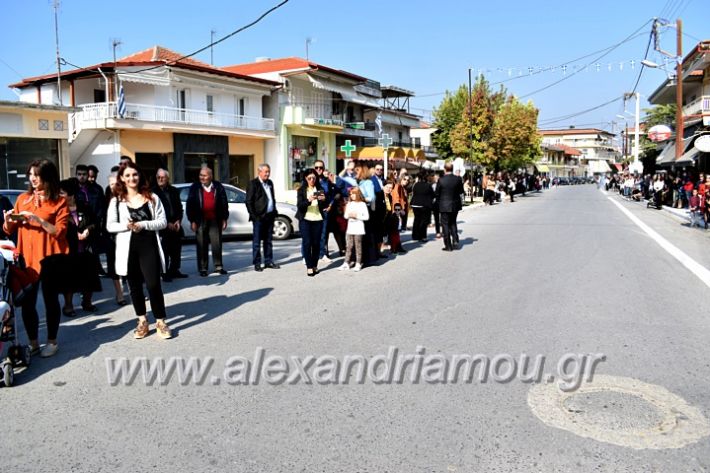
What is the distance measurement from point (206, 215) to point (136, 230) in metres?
4.11

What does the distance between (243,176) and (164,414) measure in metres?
34.3

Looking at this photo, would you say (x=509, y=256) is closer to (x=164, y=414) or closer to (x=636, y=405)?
(x=636, y=405)

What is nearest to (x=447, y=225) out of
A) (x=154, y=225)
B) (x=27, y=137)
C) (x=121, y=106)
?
(x=154, y=225)

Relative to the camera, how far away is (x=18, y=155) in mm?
23469

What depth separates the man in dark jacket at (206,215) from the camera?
31.7ft

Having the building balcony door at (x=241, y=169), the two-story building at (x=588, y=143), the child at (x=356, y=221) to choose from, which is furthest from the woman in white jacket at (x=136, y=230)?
the two-story building at (x=588, y=143)

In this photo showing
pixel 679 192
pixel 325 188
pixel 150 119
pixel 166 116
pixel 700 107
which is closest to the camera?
pixel 325 188

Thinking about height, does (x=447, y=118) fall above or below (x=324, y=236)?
above

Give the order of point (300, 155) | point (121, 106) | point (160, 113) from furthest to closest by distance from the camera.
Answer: point (300, 155)
point (160, 113)
point (121, 106)

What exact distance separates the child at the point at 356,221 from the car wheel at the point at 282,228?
529 cm

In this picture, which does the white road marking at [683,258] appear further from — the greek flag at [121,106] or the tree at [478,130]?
the tree at [478,130]

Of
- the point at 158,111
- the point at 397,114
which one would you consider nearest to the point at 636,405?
the point at 158,111

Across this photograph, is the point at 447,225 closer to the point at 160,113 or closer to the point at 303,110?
the point at 160,113

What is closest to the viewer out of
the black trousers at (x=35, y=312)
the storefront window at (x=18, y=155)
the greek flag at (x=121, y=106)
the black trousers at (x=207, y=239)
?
the black trousers at (x=35, y=312)
